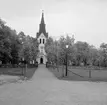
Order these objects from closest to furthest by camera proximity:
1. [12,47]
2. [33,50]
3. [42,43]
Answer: [33,50], [12,47], [42,43]

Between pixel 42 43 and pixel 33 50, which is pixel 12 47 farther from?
pixel 42 43

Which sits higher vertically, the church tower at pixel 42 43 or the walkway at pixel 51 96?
the church tower at pixel 42 43

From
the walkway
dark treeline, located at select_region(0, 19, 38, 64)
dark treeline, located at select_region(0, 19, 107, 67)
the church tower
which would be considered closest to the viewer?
the walkway

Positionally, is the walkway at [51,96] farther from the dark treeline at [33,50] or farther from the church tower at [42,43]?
the church tower at [42,43]

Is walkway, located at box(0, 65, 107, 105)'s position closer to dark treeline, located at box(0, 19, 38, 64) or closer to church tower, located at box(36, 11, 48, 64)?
dark treeline, located at box(0, 19, 38, 64)

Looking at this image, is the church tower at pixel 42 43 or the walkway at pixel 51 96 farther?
the church tower at pixel 42 43

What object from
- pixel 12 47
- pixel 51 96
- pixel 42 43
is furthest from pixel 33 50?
pixel 51 96

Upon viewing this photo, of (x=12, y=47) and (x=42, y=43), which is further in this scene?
(x=42, y=43)

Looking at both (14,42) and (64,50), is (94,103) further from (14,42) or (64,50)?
(14,42)

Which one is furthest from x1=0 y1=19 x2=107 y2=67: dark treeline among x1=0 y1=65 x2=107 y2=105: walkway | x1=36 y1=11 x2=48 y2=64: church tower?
x1=36 y1=11 x2=48 y2=64: church tower

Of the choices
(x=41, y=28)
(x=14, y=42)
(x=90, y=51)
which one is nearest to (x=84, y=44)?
(x=90, y=51)

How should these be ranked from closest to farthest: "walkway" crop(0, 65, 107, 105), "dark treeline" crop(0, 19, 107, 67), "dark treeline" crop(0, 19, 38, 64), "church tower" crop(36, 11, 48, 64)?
"walkway" crop(0, 65, 107, 105), "dark treeline" crop(0, 19, 107, 67), "dark treeline" crop(0, 19, 38, 64), "church tower" crop(36, 11, 48, 64)

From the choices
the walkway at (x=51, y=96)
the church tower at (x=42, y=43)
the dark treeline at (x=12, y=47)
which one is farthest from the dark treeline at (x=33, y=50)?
the church tower at (x=42, y=43)

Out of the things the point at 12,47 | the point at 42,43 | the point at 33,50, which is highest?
the point at 42,43
